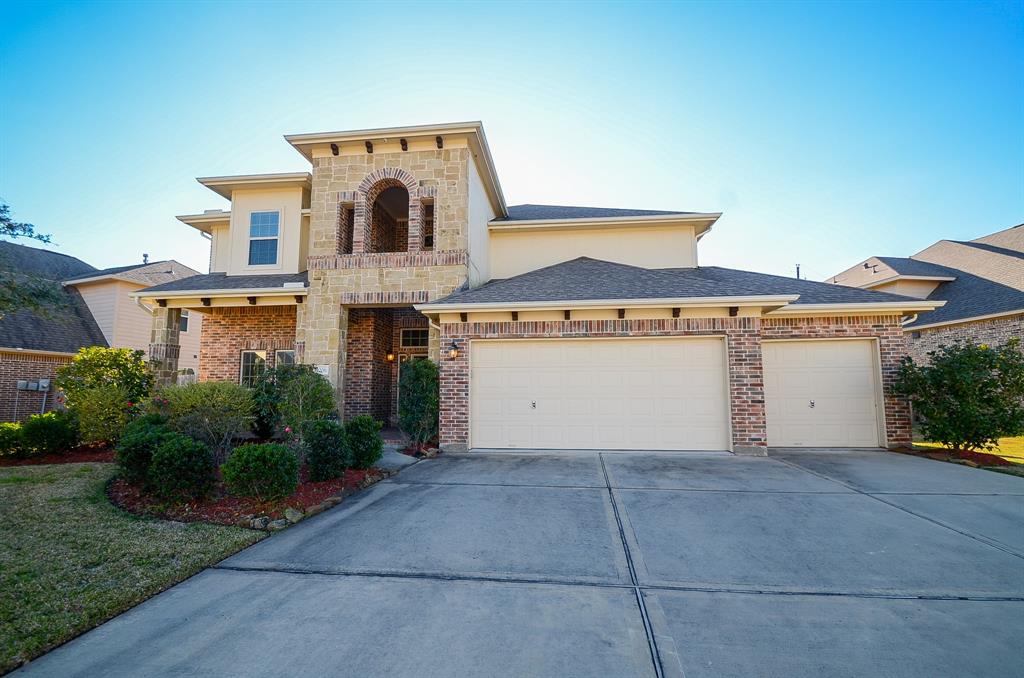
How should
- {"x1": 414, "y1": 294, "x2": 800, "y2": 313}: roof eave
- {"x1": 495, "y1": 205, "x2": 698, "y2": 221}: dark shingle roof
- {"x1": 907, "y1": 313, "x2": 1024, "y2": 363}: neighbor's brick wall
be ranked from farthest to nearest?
{"x1": 907, "y1": 313, "x2": 1024, "y2": 363}: neighbor's brick wall < {"x1": 495, "y1": 205, "x2": 698, "y2": 221}: dark shingle roof < {"x1": 414, "y1": 294, "x2": 800, "y2": 313}: roof eave

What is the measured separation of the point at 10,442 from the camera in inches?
322

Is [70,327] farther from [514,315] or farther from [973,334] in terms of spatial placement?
[973,334]

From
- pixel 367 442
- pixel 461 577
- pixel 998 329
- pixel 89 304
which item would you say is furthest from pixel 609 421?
pixel 89 304

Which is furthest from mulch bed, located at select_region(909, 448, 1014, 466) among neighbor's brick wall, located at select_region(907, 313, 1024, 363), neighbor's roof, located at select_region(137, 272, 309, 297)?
neighbor's roof, located at select_region(137, 272, 309, 297)

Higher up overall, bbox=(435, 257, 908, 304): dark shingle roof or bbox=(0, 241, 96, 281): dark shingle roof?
bbox=(0, 241, 96, 281): dark shingle roof

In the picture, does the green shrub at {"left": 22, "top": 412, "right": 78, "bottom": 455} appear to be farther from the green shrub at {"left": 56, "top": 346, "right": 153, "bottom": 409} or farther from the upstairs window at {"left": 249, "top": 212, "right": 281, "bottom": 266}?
the upstairs window at {"left": 249, "top": 212, "right": 281, "bottom": 266}

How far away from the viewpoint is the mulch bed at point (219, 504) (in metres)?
5.15

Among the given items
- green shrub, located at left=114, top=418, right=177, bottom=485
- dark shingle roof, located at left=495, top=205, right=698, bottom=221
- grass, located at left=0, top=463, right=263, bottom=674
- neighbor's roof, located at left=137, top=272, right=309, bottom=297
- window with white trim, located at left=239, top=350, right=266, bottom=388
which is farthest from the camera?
dark shingle roof, located at left=495, top=205, right=698, bottom=221

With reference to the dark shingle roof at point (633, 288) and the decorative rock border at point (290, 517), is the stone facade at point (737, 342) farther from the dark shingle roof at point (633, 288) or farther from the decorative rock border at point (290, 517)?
the decorative rock border at point (290, 517)

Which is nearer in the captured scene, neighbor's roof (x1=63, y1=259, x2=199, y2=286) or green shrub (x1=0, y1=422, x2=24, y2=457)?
green shrub (x1=0, y1=422, x2=24, y2=457)

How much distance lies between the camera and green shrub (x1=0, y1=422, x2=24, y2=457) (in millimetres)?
8156

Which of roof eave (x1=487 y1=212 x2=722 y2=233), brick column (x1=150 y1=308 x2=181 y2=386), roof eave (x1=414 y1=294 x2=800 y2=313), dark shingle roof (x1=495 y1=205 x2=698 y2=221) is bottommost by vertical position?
brick column (x1=150 y1=308 x2=181 y2=386)

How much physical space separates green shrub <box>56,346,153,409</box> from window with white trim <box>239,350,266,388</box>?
3.27 metres

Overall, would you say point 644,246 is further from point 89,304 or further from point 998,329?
point 89,304
